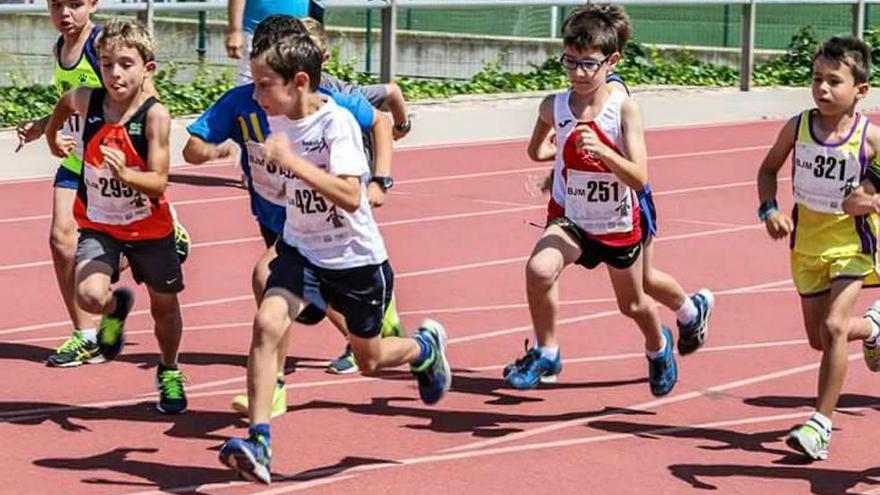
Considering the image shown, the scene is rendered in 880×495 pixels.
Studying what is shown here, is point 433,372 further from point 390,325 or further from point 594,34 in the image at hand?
point 594,34

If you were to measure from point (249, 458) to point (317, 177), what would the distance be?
99 centimetres

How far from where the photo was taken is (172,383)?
816 centimetres

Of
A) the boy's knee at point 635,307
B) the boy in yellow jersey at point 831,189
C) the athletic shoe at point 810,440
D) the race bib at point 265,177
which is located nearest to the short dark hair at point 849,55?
the boy in yellow jersey at point 831,189

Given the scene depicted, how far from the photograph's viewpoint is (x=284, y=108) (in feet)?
23.0

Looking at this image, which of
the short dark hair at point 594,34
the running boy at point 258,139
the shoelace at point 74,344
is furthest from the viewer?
the shoelace at point 74,344

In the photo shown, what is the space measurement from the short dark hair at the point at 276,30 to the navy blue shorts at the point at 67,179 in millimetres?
2129

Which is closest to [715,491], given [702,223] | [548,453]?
[548,453]

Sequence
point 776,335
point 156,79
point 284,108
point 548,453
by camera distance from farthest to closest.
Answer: point 156,79 < point 776,335 < point 548,453 < point 284,108

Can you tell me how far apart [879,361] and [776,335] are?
1.62 meters

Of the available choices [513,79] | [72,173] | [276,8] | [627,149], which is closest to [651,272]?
[627,149]

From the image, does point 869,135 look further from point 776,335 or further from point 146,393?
point 146,393

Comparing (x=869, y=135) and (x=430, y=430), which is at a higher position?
(x=869, y=135)

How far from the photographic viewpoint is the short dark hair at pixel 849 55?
7828 mm

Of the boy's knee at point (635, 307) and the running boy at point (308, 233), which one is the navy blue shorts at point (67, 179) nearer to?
the running boy at point (308, 233)
